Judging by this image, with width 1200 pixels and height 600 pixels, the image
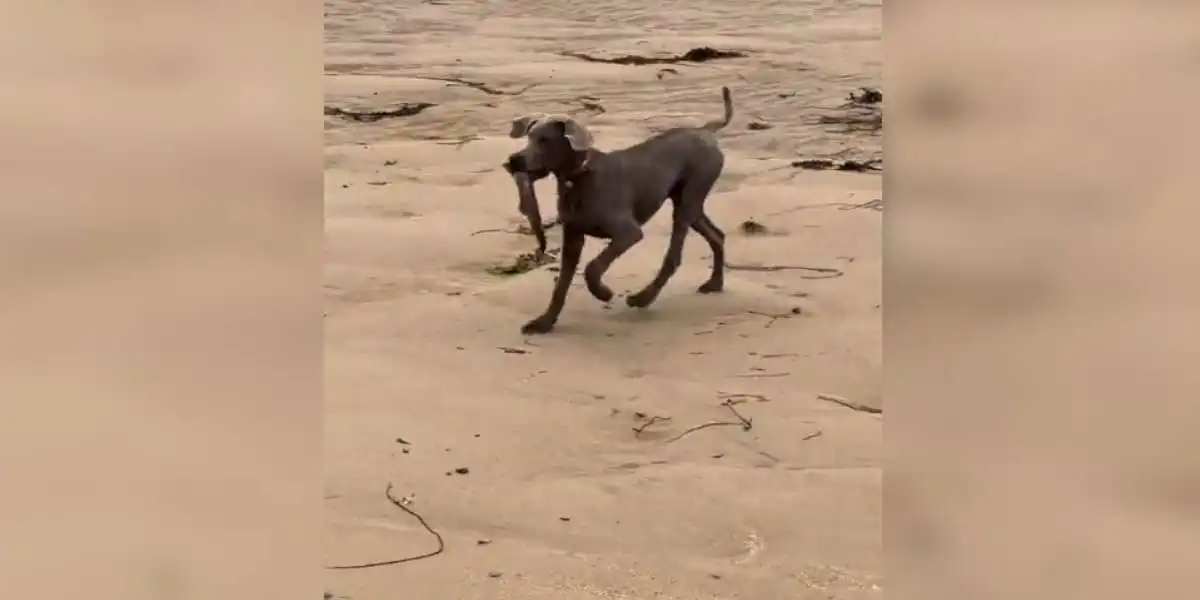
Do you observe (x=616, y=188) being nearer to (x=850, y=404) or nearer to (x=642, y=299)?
(x=642, y=299)

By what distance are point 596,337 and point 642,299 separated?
0.62 feet

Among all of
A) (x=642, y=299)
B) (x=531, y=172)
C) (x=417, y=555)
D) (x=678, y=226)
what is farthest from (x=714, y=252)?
(x=417, y=555)

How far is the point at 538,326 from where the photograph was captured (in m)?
2.21

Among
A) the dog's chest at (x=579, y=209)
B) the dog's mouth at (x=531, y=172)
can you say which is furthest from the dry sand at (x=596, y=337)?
the dog's mouth at (x=531, y=172)

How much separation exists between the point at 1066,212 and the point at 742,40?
2.19 m

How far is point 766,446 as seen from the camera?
5.74ft

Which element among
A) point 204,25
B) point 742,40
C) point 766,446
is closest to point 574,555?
point 766,446

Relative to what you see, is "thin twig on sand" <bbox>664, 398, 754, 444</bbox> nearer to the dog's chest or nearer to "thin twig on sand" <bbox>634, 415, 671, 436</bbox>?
"thin twig on sand" <bbox>634, 415, 671, 436</bbox>

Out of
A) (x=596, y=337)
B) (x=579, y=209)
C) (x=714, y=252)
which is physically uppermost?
(x=579, y=209)

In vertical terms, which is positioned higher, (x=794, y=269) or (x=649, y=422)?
(x=794, y=269)

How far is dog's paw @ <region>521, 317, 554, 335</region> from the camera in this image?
7.23 ft

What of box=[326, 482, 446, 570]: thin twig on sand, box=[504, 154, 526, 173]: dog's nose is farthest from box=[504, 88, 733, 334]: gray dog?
→ box=[326, 482, 446, 570]: thin twig on sand

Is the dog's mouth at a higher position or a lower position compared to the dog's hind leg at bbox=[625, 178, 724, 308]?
higher

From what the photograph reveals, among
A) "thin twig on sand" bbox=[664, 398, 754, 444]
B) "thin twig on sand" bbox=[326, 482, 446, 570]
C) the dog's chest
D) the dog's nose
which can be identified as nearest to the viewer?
"thin twig on sand" bbox=[326, 482, 446, 570]
